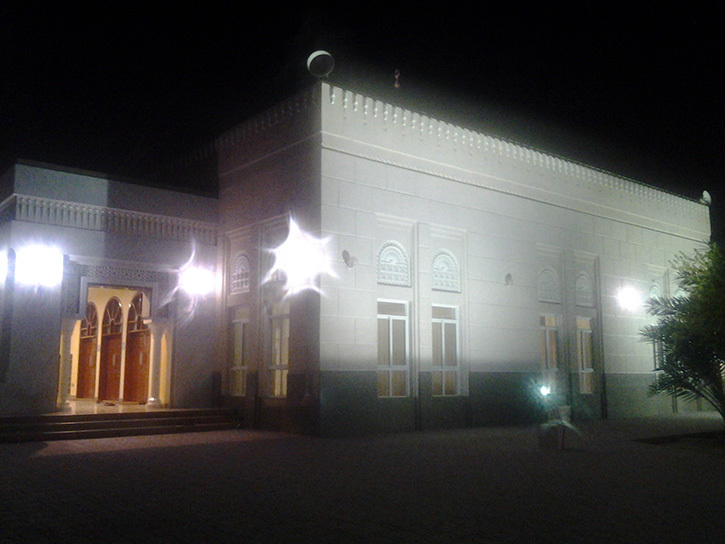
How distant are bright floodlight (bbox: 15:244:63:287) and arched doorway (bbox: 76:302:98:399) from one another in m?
5.37

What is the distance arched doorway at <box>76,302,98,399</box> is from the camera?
57.5 feet

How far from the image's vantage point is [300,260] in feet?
38.9

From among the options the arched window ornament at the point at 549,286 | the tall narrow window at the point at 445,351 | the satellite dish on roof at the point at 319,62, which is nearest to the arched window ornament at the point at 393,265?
Answer: the tall narrow window at the point at 445,351

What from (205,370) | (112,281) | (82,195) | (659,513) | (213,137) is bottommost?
(659,513)

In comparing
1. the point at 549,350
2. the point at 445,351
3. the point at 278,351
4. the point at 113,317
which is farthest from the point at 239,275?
the point at 549,350

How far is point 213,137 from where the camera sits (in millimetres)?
14633

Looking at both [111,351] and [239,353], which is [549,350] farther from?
[111,351]

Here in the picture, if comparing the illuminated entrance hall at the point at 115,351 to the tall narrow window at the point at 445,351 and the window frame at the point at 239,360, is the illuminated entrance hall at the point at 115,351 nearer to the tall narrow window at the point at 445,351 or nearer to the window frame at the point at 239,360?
the window frame at the point at 239,360

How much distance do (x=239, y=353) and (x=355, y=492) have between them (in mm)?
7546

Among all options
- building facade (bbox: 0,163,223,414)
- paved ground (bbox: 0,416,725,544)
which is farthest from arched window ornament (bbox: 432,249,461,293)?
building facade (bbox: 0,163,223,414)

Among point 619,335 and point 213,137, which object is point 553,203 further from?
point 213,137

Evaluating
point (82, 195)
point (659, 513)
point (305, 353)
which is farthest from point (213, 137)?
point (659, 513)

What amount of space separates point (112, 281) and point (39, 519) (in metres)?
8.26

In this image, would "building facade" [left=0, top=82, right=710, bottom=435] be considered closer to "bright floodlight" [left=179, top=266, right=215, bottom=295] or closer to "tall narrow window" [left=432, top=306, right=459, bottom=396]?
"tall narrow window" [left=432, top=306, right=459, bottom=396]
